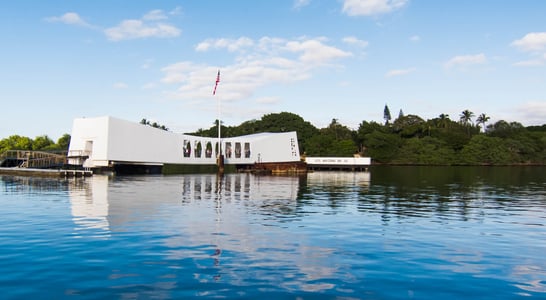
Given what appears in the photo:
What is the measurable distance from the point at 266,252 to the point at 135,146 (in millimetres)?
49199

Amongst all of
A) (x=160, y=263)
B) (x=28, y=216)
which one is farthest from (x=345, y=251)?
(x=28, y=216)

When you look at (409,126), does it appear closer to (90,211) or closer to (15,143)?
(15,143)

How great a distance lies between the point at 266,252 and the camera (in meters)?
12.1

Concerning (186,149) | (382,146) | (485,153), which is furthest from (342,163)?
(485,153)

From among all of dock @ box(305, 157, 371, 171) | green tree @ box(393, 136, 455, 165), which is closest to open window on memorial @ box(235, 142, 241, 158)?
dock @ box(305, 157, 371, 171)

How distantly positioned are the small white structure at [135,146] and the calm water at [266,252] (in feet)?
108

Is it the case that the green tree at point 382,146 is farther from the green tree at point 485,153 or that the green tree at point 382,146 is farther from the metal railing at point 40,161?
the metal railing at point 40,161

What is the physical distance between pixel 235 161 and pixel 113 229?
189 feet

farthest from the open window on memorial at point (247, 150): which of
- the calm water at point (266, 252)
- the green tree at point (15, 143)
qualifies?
the green tree at point (15, 143)

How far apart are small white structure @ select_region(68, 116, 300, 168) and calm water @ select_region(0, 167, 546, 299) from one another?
1300 inches

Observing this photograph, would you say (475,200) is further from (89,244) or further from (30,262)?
(30,262)

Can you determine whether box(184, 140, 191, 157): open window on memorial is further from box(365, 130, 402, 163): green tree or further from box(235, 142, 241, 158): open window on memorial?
box(365, 130, 402, 163): green tree

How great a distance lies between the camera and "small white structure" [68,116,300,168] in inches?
2163

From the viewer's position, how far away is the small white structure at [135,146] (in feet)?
180
